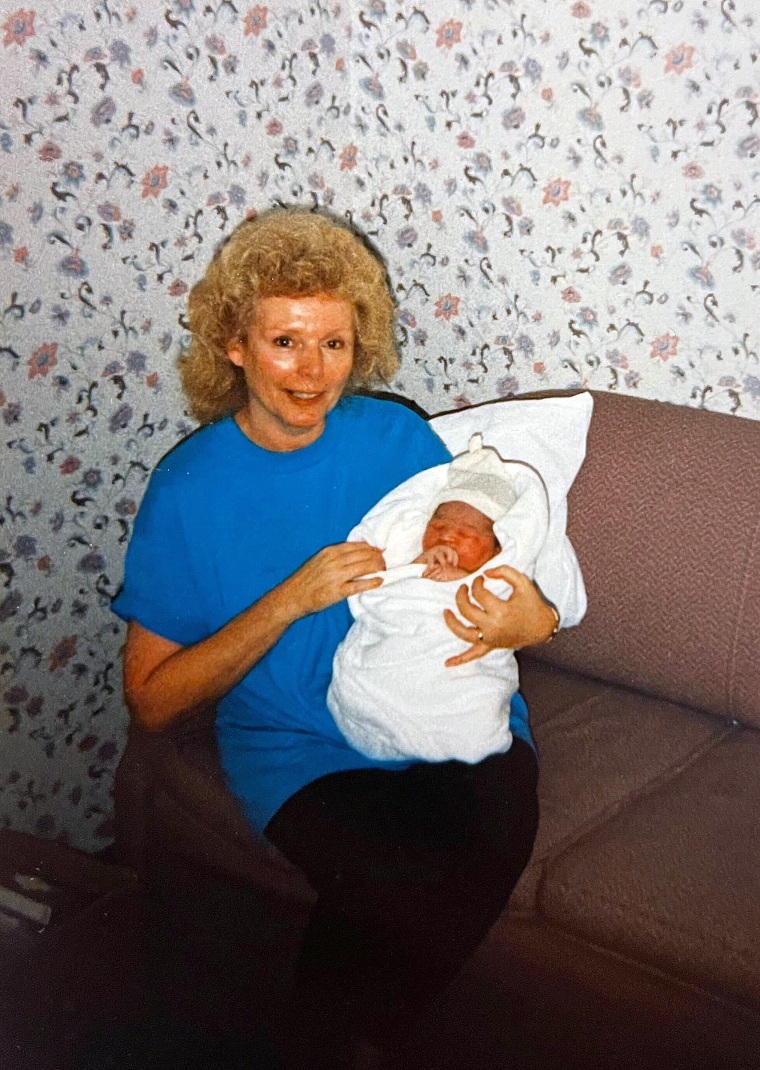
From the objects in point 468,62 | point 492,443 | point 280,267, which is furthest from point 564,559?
point 468,62

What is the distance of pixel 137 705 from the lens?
1516 millimetres

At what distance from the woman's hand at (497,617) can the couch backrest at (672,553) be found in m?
0.41

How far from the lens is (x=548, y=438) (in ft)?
5.93

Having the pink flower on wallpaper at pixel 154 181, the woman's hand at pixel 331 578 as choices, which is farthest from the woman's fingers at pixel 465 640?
the pink flower on wallpaper at pixel 154 181

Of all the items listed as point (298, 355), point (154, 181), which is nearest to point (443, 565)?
point (298, 355)

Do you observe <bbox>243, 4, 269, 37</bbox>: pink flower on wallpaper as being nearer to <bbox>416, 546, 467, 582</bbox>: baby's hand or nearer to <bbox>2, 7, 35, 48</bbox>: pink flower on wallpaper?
<bbox>2, 7, 35, 48</bbox>: pink flower on wallpaper

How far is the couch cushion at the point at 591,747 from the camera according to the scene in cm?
152

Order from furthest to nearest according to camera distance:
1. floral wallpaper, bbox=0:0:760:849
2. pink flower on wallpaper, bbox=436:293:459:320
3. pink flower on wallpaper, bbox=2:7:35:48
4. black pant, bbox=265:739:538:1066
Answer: pink flower on wallpaper, bbox=436:293:459:320 < floral wallpaper, bbox=0:0:760:849 < pink flower on wallpaper, bbox=2:7:35:48 < black pant, bbox=265:739:538:1066

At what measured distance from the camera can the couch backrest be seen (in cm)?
174

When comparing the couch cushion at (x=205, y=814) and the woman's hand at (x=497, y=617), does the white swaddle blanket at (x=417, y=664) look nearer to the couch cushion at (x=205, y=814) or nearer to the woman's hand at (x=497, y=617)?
the woman's hand at (x=497, y=617)

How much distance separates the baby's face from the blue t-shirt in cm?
16

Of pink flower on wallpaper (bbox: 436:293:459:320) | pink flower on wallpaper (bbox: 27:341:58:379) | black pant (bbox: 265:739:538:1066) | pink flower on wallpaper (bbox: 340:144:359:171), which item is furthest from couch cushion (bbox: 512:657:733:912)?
pink flower on wallpaper (bbox: 340:144:359:171)

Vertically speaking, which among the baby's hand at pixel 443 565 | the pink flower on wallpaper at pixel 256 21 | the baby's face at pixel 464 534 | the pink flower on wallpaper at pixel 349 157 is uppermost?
the pink flower on wallpaper at pixel 256 21

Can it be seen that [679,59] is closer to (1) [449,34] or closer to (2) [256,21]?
(1) [449,34]
